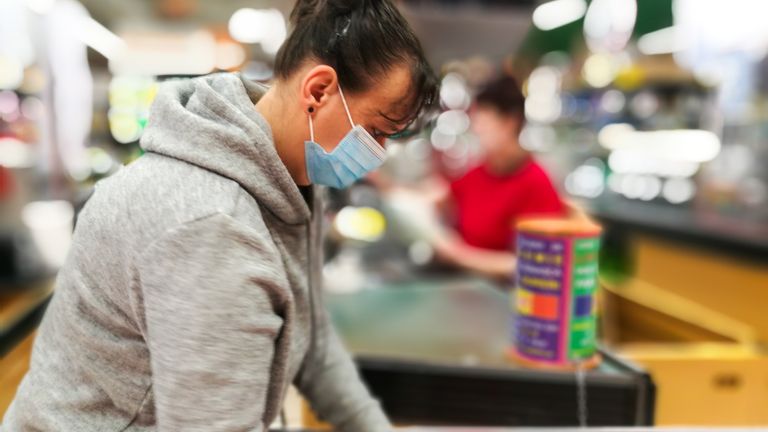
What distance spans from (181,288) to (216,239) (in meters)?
0.07

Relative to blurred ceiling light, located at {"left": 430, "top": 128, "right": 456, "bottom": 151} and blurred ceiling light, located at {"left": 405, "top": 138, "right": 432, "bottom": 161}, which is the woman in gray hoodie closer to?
blurred ceiling light, located at {"left": 405, "top": 138, "right": 432, "bottom": 161}

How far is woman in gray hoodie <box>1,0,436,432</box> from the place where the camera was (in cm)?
76

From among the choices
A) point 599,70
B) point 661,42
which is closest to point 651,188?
point 661,42

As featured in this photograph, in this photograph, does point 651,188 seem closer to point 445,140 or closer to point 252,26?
point 252,26

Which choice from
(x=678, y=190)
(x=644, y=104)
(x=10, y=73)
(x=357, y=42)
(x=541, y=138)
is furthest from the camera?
(x=541, y=138)

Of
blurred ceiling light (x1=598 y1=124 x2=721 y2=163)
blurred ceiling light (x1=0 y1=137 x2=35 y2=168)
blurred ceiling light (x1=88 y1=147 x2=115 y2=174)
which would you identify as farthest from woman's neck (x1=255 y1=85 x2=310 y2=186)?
blurred ceiling light (x1=598 y1=124 x2=721 y2=163)

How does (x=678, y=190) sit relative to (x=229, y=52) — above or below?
below

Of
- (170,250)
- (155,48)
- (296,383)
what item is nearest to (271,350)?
(170,250)

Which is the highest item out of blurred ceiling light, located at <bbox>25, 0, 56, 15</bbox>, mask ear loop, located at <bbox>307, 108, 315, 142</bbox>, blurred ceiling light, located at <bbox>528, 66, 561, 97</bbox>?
blurred ceiling light, located at <bbox>25, 0, 56, 15</bbox>

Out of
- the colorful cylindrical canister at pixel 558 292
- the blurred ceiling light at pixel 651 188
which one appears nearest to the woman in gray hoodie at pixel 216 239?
the colorful cylindrical canister at pixel 558 292

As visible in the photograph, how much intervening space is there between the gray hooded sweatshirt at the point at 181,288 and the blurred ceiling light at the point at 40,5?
461cm

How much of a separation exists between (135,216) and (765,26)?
469 centimetres

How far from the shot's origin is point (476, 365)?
145cm

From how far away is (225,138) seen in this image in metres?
0.84
